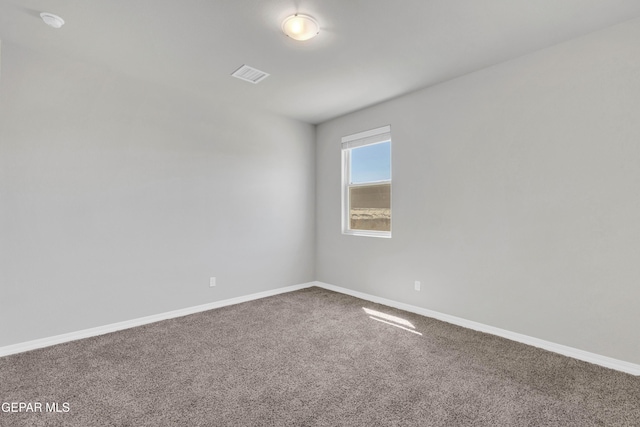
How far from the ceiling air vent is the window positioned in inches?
61.9

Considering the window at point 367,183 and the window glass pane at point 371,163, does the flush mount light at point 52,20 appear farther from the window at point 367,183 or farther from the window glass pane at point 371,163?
the window glass pane at point 371,163

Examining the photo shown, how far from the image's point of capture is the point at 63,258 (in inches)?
108

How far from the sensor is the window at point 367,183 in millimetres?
3959

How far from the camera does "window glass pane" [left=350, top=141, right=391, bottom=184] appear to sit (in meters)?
3.96

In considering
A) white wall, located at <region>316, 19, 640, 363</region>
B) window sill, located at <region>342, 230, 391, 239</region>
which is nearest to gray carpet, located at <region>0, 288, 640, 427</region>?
white wall, located at <region>316, 19, 640, 363</region>

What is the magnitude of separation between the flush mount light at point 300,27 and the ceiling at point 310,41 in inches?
1.9

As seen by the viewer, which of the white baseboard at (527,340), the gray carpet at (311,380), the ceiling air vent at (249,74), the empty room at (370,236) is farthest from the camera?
the ceiling air vent at (249,74)

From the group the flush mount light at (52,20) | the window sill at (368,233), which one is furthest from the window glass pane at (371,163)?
the flush mount light at (52,20)

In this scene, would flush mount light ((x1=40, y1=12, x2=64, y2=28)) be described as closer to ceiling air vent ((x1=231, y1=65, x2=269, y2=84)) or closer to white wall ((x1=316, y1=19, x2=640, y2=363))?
ceiling air vent ((x1=231, y1=65, x2=269, y2=84))

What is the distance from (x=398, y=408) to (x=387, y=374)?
385 millimetres

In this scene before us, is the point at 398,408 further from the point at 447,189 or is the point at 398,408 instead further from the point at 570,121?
the point at 570,121

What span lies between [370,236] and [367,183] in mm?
753

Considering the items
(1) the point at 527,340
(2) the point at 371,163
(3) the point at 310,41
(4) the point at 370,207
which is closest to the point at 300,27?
(3) the point at 310,41

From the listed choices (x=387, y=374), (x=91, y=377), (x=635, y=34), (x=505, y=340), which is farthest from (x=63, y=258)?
(x=635, y=34)
